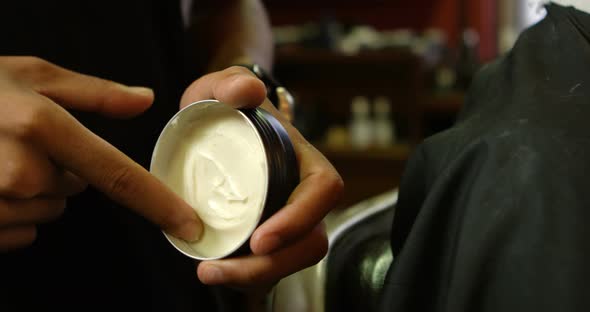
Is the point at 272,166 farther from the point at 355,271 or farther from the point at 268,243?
the point at 355,271

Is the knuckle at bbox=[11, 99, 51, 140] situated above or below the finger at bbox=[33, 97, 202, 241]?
above

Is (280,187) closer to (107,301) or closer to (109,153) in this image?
(109,153)

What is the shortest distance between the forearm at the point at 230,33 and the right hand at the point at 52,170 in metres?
0.48

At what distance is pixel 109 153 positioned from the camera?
51 cm

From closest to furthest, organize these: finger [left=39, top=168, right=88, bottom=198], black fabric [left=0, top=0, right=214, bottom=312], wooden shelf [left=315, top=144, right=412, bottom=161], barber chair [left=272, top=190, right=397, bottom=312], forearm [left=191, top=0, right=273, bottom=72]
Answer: finger [left=39, top=168, right=88, bottom=198] → barber chair [left=272, top=190, right=397, bottom=312] → black fabric [left=0, top=0, right=214, bottom=312] → forearm [left=191, top=0, right=273, bottom=72] → wooden shelf [left=315, top=144, right=412, bottom=161]

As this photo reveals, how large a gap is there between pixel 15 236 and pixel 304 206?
0.33m

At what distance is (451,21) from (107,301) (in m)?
2.90

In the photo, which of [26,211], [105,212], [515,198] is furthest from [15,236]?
[515,198]

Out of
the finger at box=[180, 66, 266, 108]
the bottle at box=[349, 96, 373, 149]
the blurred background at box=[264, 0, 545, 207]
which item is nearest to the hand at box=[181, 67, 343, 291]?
the finger at box=[180, 66, 266, 108]

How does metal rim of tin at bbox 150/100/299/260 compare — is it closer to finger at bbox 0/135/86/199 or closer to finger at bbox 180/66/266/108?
finger at bbox 180/66/266/108

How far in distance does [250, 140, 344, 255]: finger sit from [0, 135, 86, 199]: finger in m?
0.22

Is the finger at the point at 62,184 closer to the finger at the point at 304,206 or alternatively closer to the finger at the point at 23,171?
the finger at the point at 23,171

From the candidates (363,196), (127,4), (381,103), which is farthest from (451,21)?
(127,4)

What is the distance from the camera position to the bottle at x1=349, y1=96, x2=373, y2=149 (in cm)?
295
